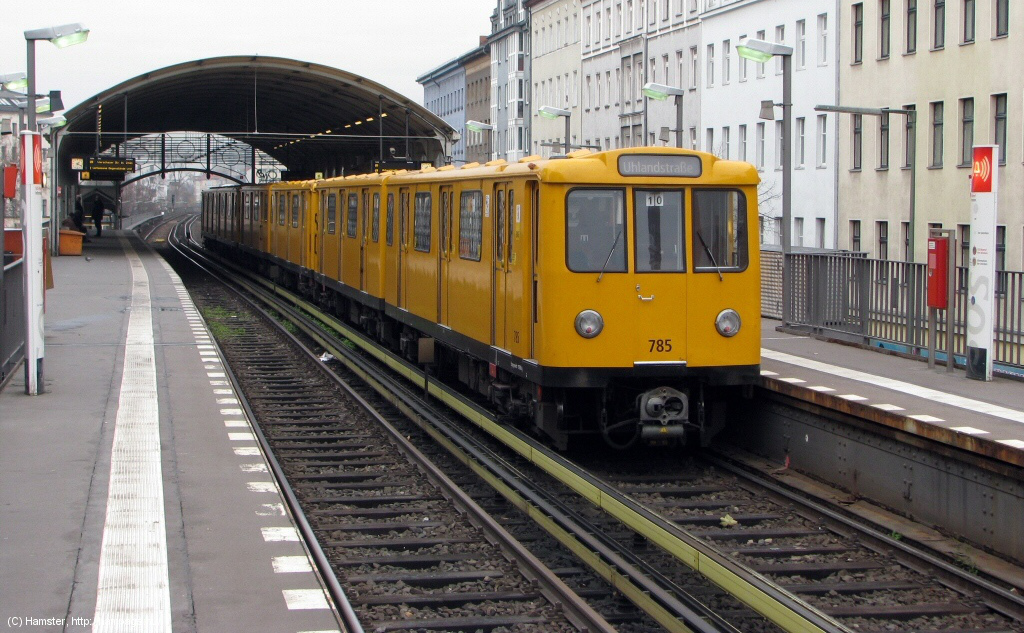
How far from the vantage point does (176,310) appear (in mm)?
29500

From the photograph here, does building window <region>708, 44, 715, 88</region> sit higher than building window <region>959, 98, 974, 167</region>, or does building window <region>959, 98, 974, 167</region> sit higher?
building window <region>708, 44, 715, 88</region>

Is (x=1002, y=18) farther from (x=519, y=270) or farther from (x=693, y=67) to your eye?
(x=519, y=270)

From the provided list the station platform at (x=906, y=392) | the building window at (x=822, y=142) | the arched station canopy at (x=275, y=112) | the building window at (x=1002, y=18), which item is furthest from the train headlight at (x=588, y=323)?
the building window at (x=822, y=142)

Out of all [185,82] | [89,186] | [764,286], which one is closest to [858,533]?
[764,286]

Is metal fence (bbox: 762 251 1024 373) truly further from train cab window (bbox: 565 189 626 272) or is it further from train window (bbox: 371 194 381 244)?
train window (bbox: 371 194 381 244)

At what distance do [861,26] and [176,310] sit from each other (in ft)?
75.1

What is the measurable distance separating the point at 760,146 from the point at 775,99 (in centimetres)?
213

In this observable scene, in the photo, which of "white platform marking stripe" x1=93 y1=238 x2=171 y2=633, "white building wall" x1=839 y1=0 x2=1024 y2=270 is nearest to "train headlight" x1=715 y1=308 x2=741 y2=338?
"white platform marking stripe" x1=93 y1=238 x2=171 y2=633

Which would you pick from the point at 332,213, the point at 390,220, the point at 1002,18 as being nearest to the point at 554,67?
the point at 1002,18

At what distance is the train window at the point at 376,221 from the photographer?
2148 centimetres

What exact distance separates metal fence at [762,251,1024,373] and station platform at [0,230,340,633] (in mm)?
7316

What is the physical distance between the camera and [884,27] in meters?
40.6

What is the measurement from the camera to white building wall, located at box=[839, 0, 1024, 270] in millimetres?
33594

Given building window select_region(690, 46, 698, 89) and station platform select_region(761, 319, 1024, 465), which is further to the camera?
building window select_region(690, 46, 698, 89)
